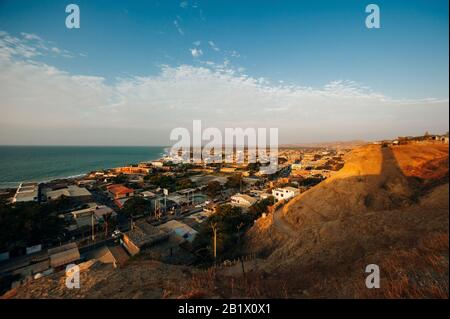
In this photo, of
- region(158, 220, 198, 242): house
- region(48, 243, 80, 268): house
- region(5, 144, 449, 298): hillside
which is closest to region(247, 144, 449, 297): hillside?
region(5, 144, 449, 298): hillside

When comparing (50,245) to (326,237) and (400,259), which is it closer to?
(326,237)

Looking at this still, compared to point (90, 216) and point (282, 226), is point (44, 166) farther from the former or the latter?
point (282, 226)

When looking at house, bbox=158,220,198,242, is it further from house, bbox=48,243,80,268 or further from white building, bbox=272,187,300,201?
white building, bbox=272,187,300,201

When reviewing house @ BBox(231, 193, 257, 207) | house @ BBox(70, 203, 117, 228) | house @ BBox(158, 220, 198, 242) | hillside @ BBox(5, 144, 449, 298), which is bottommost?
house @ BBox(158, 220, 198, 242)
